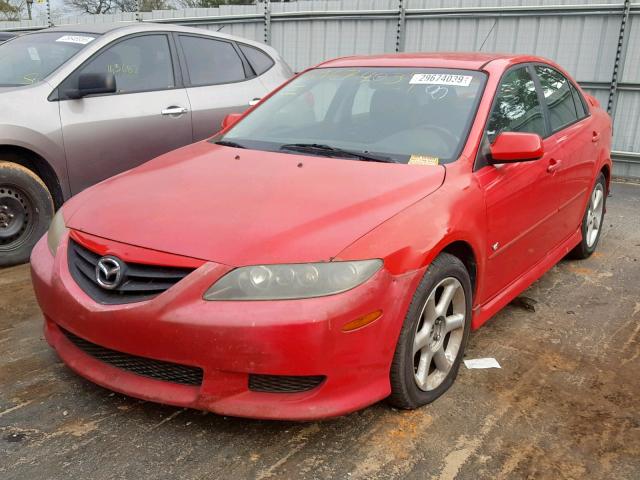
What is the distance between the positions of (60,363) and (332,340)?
62.7 inches

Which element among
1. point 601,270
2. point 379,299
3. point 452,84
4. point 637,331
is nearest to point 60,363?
point 379,299

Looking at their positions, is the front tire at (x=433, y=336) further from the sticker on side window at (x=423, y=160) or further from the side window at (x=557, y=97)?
the side window at (x=557, y=97)

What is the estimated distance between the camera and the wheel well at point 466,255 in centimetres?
283

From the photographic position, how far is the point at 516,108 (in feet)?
11.9

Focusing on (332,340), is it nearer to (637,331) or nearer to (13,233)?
(637,331)

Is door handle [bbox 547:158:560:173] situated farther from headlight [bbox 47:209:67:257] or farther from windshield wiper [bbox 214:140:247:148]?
headlight [bbox 47:209:67:257]

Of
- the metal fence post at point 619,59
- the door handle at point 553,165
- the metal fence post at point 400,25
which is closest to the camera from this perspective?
the door handle at point 553,165

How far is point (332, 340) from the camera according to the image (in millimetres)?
2217

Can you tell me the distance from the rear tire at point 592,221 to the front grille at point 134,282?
11.5ft

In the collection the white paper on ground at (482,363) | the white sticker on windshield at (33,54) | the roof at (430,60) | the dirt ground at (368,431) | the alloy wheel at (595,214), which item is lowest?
the white paper on ground at (482,363)

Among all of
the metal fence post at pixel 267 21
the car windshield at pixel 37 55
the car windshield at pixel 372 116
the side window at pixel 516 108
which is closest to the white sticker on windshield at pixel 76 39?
the car windshield at pixel 37 55

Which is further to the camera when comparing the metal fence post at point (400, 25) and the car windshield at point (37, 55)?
the metal fence post at point (400, 25)

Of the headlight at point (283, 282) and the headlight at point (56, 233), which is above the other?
the headlight at point (283, 282)

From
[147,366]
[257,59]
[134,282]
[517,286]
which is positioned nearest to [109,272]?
[134,282]
